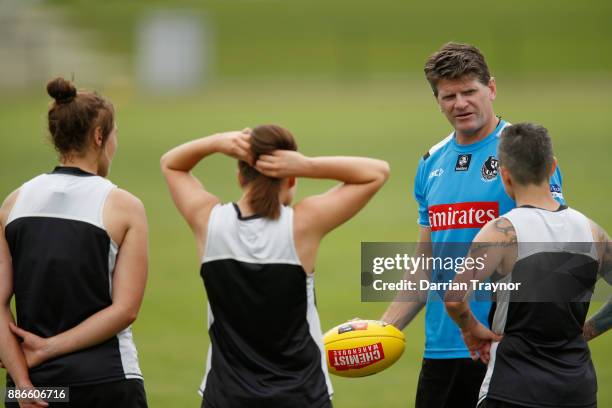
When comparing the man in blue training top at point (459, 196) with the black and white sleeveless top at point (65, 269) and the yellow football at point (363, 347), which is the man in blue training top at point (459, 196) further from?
the black and white sleeveless top at point (65, 269)

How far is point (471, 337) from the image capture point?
Result: 4.79 metres

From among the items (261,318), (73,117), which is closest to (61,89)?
(73,117)

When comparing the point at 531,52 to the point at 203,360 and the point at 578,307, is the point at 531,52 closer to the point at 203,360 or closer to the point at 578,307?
the point at 203,360

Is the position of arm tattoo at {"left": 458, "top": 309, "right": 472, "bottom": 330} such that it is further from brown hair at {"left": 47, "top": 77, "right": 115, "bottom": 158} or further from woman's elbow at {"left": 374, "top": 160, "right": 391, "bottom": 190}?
brown hair at {"left": 47, "top": 77, "right": 115, "bottom": 158}

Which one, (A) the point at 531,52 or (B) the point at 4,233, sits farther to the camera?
(A) the point at 531,52

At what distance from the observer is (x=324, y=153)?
2578 centimetres

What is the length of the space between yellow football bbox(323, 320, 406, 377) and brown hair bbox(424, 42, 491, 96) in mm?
1487

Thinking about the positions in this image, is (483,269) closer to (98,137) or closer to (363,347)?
(363,347)

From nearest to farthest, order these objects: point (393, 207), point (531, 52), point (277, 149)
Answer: point (277, 149)
point (393, 207)
point (531, 52)

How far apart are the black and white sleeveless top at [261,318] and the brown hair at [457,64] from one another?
1.55 m

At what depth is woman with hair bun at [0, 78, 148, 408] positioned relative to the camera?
4574 millimetres

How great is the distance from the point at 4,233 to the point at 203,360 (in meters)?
5.42

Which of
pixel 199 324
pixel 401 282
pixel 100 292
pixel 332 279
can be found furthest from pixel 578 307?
pixel 332 279

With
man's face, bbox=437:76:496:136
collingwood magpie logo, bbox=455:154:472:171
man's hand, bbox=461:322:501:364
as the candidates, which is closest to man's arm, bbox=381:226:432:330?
collingwood magpie logo, bbox=455:154:472:171
